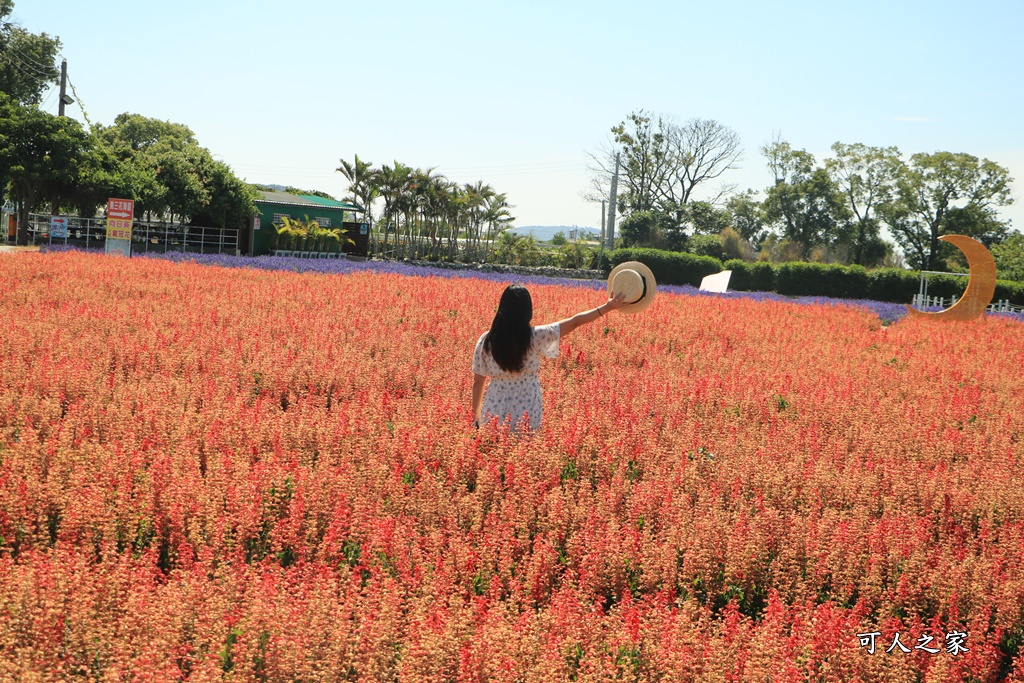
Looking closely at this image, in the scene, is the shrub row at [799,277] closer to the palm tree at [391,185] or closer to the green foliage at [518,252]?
the green foliage at [518,252]

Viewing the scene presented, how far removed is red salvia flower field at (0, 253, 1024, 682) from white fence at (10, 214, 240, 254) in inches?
1133

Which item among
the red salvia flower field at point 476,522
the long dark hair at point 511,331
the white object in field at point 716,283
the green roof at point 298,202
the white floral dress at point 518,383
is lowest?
the red salvia flower field at point 476,522

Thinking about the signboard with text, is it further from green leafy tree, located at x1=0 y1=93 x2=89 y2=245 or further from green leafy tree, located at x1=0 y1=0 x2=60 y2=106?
green leafy tree, located at x1=0 y1=0 x2=60 y2=106

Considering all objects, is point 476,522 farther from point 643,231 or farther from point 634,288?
point 643,231

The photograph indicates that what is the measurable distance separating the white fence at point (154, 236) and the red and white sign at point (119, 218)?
11846 millimetres

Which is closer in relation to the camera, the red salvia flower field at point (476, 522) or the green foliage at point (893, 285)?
the red salvia flower field at point (476, 522)

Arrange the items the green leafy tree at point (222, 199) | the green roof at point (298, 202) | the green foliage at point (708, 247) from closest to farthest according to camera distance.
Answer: the green leafy tree at point (222, 199) → the green roof at point (298, 202) → the green foliage at point (708, 247)

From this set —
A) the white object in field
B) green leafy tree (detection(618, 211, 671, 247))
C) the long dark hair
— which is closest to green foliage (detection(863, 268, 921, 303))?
the white object in field

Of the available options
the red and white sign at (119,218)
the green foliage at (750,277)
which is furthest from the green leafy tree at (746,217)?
the red and white sign at (119,218)

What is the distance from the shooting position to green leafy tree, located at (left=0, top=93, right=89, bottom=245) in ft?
120

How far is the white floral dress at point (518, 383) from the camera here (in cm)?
583

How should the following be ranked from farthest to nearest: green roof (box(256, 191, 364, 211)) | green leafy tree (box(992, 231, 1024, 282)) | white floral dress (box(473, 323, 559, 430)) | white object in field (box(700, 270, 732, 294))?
green roof (box(256, 191, 364, 211))
green leafy tree (box(992, 231, 1024, 282))
white object in field (box(700, 270, 732, 294))
white floral dress (box(473, 323, 559, 430))

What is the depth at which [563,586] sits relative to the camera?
155 inches

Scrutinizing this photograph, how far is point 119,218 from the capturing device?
22.8 metres
